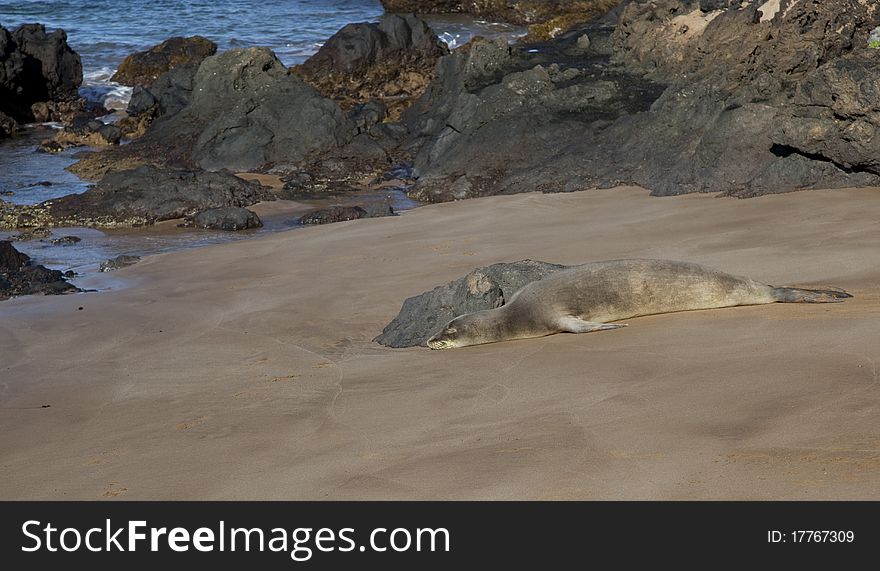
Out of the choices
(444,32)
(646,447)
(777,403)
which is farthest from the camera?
(444,32)

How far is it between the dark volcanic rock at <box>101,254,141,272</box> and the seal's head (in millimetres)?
5633

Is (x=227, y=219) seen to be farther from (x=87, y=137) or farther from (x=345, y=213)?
(x=87, y=137)

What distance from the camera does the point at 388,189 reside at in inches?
619

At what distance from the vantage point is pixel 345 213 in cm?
1385

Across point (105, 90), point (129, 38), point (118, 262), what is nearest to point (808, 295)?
point (118, 262)

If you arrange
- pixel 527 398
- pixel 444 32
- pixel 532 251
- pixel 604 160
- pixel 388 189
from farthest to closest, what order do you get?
pixel 444 32, pixel 388 189, pixel 604 160, pixel 532 251, pixel 527 398

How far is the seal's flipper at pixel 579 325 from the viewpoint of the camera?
637 centimetres

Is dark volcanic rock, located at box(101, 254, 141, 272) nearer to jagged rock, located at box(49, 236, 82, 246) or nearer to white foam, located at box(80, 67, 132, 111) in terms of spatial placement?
jagged rock, located at box(49, 236, 82, 246)

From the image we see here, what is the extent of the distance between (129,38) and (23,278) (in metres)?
23.4

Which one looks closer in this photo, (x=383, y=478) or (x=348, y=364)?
(x=383, y=478)

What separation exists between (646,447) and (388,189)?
38.1ft

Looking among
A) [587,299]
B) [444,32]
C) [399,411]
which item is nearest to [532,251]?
[587,299]

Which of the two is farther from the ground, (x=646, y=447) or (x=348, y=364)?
(x=646, y=447)

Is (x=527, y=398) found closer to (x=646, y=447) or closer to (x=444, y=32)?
(x=646, y=447)
